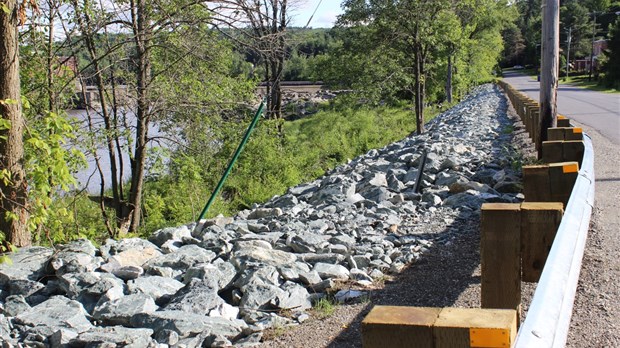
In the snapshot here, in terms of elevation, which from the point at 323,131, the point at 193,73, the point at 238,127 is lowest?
the point at 323,131

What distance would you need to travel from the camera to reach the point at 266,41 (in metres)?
10.7

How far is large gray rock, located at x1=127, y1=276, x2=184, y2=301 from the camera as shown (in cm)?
526

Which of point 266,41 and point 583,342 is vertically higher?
point 266,41

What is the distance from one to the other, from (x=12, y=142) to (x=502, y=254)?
512 centimetres

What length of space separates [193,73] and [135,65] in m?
1.04

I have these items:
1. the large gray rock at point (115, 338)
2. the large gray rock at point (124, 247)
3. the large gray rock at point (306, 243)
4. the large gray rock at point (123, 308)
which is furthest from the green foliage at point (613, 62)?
the large gray rock at point (115, 338)

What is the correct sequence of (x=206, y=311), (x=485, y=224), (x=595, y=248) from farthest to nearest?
(x=595, y=248)
(x=206, y=311)
(x=485, y=224)

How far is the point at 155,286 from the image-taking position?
5.39 m

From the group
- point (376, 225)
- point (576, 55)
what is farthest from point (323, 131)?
point (576, 55)

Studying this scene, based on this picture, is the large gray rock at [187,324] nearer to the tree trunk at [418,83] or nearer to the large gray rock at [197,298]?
the large gray rock at [197,298]

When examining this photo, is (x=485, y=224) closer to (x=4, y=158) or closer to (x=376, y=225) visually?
(x=376, y=225)

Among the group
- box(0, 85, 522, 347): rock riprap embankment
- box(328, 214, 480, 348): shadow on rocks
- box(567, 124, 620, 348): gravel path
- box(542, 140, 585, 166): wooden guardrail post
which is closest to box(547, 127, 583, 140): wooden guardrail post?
box(567, 124, 620, 348): gravel path

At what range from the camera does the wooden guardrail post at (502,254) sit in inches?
133

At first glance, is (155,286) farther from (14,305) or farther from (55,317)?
(14,305)
